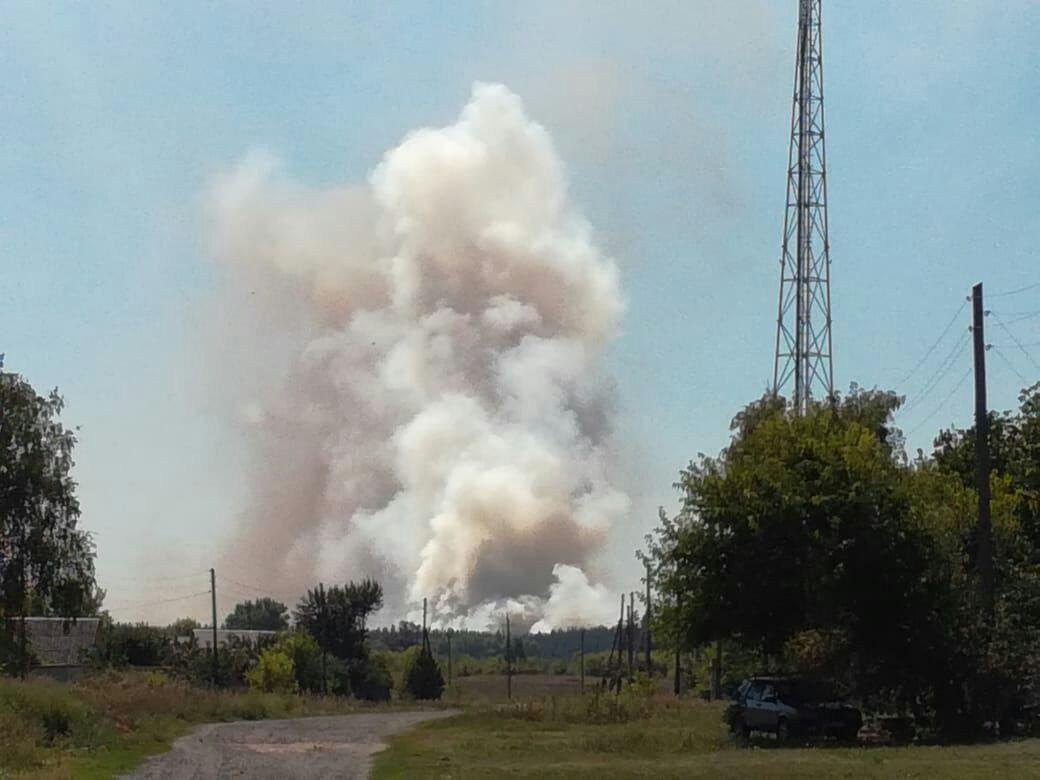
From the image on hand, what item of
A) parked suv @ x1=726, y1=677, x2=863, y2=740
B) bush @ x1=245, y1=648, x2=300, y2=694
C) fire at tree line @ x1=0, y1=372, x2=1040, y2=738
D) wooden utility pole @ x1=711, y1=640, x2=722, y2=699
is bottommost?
bush @ x1=245, y1=648, x2=300, y2=694

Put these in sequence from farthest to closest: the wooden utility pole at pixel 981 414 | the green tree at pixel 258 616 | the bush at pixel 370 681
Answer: the green tree at pixel 258 616 < the bush at pixel 370 681 < the wooden utility pole at pixel 981 414

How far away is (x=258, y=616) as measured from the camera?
7441 inches

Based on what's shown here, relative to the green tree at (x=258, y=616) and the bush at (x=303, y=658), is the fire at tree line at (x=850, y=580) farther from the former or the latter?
the green tree at (x=258, y=616)

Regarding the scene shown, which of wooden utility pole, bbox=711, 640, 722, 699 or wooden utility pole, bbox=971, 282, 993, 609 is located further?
wooden utility pole, bbox=711, 640, 722, 699

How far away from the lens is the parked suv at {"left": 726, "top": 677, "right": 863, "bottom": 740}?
3806 centimetres

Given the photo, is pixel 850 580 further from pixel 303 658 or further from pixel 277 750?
pixel 303 658

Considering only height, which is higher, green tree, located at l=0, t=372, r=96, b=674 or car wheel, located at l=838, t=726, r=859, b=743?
green tree, located at l=0, t=372, r=96, b=674

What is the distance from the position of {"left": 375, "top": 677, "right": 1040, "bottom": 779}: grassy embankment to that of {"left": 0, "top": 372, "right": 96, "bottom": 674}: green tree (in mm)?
15714

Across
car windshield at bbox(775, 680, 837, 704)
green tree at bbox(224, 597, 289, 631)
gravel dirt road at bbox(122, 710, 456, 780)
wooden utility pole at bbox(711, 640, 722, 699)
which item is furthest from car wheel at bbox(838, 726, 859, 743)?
green tree at bbox(224, 597, 289, 631)

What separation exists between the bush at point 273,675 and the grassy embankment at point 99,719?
18.7 metres

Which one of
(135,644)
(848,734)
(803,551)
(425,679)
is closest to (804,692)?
(848,734)

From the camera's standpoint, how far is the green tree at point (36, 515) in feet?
177

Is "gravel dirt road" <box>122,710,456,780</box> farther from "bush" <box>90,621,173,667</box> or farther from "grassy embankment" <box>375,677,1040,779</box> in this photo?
"bush" <box>90,621,173,667</box>

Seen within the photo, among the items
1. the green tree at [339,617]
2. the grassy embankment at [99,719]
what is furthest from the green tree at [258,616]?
the grassy embankment at [99,719]
